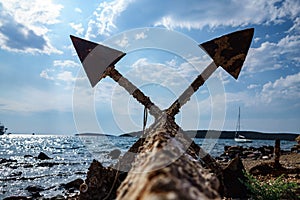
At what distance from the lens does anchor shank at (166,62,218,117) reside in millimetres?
5738

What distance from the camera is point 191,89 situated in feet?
19.5

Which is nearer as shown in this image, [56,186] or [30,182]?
[56,186]

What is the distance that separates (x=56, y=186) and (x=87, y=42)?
437 inches

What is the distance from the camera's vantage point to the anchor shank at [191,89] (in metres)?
5.74

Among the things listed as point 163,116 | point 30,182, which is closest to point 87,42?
point 163,116

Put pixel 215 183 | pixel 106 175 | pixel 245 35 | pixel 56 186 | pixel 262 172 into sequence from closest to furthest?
pixel 215 183 → pixel 106 175 → pixel 245 35 → pixel 262 172 → pixel 56 186

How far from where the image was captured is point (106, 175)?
5.13 meters

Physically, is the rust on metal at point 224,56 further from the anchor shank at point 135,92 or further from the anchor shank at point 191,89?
the anchor shank at point 135,92

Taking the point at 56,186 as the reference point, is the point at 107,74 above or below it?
above

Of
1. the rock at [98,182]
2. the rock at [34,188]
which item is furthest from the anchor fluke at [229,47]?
the rock at [34,188]

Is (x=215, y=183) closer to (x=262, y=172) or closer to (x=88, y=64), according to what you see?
(x=88, y=64)

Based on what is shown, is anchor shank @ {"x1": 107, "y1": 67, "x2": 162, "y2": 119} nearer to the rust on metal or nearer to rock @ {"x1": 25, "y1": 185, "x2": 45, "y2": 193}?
the rust on metal

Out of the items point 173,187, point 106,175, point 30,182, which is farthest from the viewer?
point 30,182

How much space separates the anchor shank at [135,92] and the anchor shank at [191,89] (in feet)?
0.99
